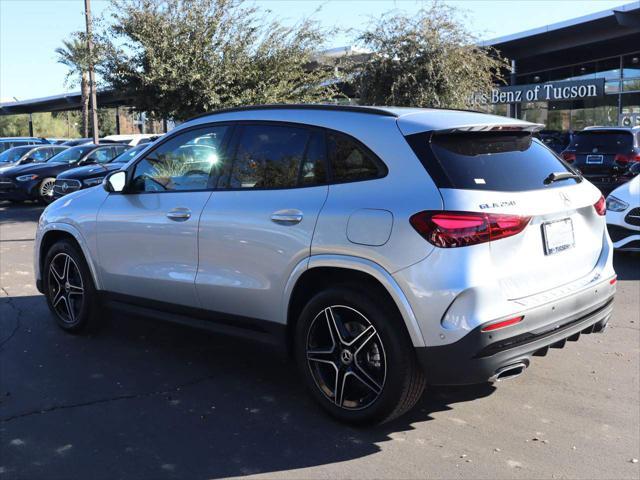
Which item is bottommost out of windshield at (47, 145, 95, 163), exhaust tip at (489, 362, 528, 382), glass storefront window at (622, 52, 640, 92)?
exhaust tip at (489, 362, 528, 382)

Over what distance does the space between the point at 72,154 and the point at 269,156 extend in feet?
49.3

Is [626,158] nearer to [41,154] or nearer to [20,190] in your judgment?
[20,190]

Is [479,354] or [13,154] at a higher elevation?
[13,154]

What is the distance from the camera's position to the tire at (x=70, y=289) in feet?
17.4

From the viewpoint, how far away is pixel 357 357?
12.1 feet

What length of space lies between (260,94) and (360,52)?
9.09ft

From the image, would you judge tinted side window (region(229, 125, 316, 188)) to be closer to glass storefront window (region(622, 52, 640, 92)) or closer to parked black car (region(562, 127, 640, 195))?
parked black car (region(562, 127, 640, 195))

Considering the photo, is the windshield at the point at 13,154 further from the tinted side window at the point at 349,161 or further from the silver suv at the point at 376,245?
the tinted side window at the point at 349,161

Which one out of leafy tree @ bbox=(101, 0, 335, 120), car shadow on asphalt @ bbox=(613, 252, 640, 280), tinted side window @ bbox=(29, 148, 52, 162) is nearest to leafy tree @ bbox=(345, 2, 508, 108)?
leafy tree @ bbox=(101, 0, 335, 120)

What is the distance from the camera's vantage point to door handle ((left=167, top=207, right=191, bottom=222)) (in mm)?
4406

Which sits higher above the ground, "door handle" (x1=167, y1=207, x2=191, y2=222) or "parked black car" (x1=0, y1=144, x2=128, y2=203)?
"parked black car" (x1=0, y1=144, x2=128, y2=203)

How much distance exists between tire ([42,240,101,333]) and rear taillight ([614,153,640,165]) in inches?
385

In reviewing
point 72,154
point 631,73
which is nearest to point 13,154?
point 72,154

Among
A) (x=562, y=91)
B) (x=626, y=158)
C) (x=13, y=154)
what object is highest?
(x=562, y=91)
